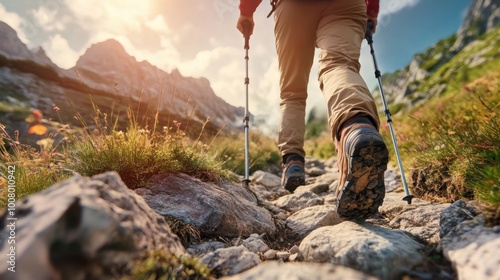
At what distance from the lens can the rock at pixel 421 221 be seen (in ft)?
7.44

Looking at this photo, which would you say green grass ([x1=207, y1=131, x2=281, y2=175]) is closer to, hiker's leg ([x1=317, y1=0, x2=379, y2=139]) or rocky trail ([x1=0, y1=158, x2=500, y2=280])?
rocky trail ([x1=0, y1=158, x2=500, y2=280])

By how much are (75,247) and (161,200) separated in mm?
1912

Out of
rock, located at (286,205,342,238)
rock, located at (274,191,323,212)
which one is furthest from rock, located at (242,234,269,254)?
rock, located at (274,191,323,212)

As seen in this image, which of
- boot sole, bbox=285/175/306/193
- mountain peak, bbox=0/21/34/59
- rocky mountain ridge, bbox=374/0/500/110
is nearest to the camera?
boot sole, bbox=285/175/306/193

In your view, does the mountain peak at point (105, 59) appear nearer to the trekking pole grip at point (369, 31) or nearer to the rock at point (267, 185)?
the rock at point (267, 185)

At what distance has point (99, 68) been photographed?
41.3 metres

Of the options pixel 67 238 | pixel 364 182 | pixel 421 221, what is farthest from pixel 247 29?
pixel 67 238

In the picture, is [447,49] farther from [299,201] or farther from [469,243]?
[469,243]

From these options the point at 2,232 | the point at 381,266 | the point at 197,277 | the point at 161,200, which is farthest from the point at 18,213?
the point at 161,200

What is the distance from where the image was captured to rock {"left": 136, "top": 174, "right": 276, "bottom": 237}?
269cm

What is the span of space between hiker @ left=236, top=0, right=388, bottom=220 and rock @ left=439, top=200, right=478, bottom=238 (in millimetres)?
413

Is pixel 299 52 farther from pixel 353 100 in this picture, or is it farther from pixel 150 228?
pixel 150 228

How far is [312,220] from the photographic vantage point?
297cm

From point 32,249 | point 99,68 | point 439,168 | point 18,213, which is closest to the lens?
point 32,249
